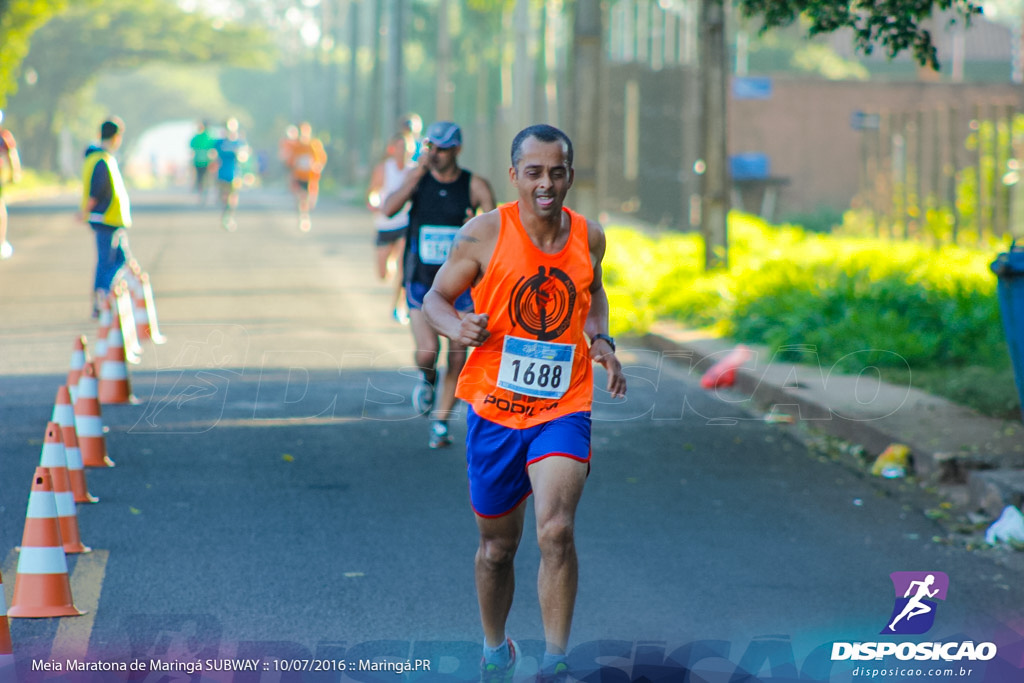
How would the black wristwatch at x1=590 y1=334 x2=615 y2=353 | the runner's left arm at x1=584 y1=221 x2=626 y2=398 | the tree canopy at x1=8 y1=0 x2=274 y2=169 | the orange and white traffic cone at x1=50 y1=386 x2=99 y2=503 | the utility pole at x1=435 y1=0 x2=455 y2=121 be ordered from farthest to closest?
the tree canopy at x1=8 y1=0 x2=274 y2=169
the utility pole at x1=435 y1=0 x2=455 y2=121
the orange and white traffic cone at x1=50 y1=386 x2=99 y2=503
the black wristwatch at x1=590 y1=334 x2=615 y2=353
the runner's left arm at x1=584 y1=221 x2=626 y2=398

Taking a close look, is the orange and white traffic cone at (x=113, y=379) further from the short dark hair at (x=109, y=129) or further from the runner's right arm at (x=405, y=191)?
the short dark hair at (x=109, y=129)

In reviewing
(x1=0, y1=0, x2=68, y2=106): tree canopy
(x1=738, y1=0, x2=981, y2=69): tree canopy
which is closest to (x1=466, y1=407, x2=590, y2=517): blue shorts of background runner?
(x1=738, y1=0, x2=981, y2=69): tree canopy

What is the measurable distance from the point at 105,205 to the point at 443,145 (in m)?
5.29

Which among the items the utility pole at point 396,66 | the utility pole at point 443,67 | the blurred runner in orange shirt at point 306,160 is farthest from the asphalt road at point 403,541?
the utility pole at point 396,66

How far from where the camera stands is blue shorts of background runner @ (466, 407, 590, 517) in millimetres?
4773

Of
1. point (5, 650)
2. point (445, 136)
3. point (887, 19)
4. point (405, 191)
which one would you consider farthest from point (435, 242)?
point (5, 650)

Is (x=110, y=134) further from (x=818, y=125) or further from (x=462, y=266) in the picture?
(x=818, y=125)

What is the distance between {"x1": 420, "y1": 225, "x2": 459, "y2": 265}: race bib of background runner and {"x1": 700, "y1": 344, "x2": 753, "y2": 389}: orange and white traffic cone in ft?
11.8

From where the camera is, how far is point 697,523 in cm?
745

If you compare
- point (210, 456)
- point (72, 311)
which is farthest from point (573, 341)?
point (72, 311)

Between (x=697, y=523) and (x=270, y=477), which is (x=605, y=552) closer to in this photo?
(x=697, y=523)

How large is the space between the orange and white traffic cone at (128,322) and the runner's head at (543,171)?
27.4 ft

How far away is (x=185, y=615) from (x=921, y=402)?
6.12m

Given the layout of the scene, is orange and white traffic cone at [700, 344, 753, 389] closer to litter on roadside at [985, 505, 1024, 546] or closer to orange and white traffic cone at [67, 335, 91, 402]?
litter on roadside at [985, 505, 1024, 546]
